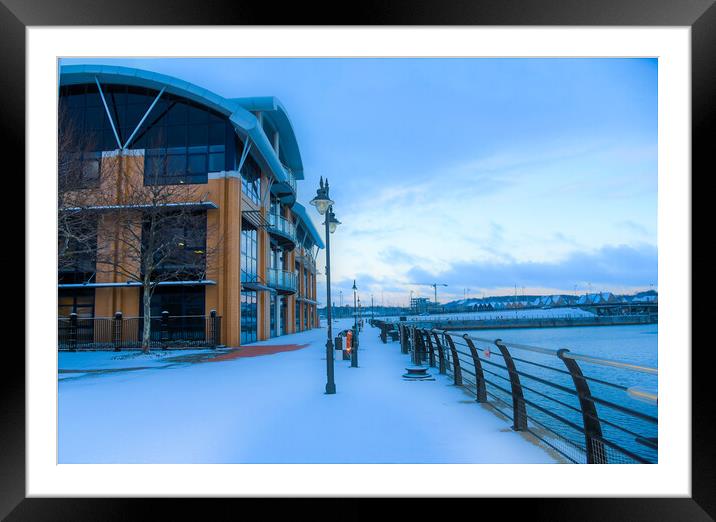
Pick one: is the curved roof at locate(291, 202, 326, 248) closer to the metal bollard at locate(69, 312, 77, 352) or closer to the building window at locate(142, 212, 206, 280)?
the building window at locate(142, 212, 206, 280)

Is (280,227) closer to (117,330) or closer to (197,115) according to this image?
(197,115)

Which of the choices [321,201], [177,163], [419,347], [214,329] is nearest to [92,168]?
[177,163]

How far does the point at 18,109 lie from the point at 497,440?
20.8 ft

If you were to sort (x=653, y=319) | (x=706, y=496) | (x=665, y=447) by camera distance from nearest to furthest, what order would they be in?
(x=706, y=496), (x=665, y=447), (x=653, y=319)

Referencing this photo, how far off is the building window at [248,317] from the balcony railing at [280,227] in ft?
14.9

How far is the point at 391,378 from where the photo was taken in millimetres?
12328

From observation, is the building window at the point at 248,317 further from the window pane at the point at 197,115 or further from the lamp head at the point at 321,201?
the lamp head at the point at 321,201

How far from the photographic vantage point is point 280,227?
31438 millimetres

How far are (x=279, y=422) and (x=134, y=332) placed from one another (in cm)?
1784

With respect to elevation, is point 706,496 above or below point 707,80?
below
